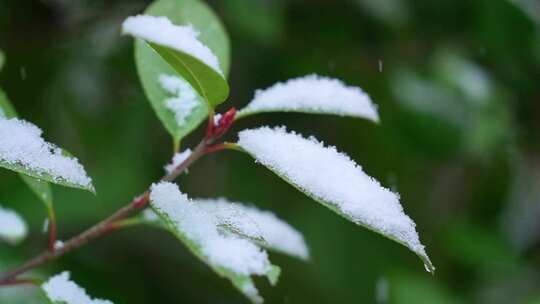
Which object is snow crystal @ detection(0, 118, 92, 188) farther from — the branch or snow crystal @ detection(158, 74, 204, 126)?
snow crystal @ detection(158, 74, 204, 126)

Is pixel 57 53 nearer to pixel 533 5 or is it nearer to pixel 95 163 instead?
pixel 95 163

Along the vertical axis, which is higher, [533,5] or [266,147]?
[533,5]

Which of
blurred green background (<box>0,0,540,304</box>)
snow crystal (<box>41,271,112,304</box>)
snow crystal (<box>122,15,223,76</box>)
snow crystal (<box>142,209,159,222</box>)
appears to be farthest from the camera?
blurred green background (<box>0,0,540,304</box>)

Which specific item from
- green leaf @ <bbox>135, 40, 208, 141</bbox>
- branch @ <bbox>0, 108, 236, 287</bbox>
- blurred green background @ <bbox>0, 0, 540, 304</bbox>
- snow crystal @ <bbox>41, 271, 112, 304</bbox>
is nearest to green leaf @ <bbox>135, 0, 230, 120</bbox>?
green leaf @ <bbox>135, 40, 208, 141</bbox>

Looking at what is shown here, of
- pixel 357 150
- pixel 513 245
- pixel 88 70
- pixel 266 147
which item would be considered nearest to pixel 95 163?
pixel 88 70

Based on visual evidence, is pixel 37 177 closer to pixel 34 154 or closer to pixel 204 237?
pixel 34 154

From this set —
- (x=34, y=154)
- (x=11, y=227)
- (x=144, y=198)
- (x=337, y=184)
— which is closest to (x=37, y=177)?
(x=34, y=154)
